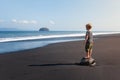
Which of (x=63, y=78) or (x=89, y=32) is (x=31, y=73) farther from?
(x=89, y=32)

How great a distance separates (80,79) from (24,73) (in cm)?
226

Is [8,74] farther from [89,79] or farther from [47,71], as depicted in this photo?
[89,79]

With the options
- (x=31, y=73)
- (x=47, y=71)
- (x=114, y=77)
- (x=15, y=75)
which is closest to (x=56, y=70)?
(x=47, y=71)

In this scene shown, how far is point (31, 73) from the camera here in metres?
9.12

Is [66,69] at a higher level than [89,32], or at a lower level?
lower

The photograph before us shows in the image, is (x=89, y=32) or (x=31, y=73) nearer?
(x=31, y=73)

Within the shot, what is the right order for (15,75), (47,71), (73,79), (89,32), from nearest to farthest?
1. (73,79)
2. (15,75)
3. (47,71)
4. (89,32)

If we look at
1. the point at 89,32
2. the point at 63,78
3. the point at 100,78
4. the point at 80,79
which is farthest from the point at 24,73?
the point at 89,32

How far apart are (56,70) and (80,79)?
6.20 feet

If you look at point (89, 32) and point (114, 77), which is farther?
point (89, 32)

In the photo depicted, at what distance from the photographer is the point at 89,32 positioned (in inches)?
461

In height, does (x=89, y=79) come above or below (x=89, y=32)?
below

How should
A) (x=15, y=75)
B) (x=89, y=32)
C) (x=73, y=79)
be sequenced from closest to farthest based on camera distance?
1. (x=73, y=79)
2. (x=15, y=75)
3. (x=89, y=32)

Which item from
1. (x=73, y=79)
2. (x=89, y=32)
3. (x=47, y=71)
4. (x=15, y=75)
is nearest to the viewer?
(x=73, y=79)
